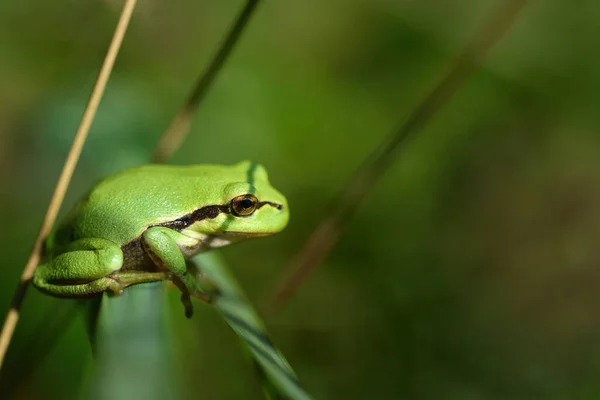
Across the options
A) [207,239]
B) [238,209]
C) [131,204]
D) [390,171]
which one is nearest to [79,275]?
[131,204]

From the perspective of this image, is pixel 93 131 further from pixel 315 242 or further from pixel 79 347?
pixel 315 242

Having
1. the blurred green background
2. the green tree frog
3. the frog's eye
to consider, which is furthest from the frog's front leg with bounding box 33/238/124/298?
the blurred green background

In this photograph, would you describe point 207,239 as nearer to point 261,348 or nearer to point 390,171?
point 261,348

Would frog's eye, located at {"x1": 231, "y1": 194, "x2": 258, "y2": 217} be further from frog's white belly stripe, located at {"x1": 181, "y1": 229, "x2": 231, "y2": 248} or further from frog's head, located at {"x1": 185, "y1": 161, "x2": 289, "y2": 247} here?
frog's white belly stripe, located at {"x1": 181, "y1": 229, "x2": 231, "y2": 248}

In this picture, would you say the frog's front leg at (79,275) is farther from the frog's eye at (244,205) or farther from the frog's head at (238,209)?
the frog's eye at (244,205)

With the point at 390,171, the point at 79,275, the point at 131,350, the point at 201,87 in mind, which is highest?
the point at 201,87

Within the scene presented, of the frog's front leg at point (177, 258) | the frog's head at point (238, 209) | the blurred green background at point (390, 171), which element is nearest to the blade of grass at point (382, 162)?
the frog's head at point (238, 209)
